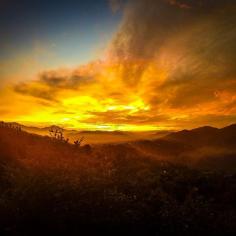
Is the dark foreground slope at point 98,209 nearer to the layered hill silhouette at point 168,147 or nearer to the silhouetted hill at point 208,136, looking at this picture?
the layered hill silhouette at point 168,147

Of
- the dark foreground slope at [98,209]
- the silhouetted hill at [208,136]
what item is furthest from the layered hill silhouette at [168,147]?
the dark foreground slope at [98,209]

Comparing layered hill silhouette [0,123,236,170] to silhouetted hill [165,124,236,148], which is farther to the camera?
silhouetted hill [165,124,236,148]

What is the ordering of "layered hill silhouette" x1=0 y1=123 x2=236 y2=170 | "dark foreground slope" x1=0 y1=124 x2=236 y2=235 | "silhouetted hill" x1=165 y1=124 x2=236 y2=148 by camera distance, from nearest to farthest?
"dark foreground slope" x1=0 y1=124 x2=236 y2=235 → "layered hill silhouette" x1=0 y1=123 x2=236 y2=170 → "silhouetted hill" x1=165 y1=124 x2=236 y2=148

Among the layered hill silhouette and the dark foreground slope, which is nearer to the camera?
the dark foreground slope

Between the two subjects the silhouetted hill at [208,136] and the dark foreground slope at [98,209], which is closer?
the dark foreground slope at [98,209]

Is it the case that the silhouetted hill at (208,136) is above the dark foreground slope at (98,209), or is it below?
above

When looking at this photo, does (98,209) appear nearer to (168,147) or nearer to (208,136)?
(168,147)

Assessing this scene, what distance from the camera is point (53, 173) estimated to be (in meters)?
14.6

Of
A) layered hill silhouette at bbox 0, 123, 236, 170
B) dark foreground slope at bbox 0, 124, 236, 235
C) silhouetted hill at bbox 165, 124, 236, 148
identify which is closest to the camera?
dark foreground slope at bbox 0, 124, 236, 235

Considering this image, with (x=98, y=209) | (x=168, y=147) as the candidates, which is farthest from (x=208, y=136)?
(x=98, y=209)

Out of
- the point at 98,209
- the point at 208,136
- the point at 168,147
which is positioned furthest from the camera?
the point at 208,136

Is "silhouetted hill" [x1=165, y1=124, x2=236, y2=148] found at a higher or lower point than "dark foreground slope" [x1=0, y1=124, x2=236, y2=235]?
higher

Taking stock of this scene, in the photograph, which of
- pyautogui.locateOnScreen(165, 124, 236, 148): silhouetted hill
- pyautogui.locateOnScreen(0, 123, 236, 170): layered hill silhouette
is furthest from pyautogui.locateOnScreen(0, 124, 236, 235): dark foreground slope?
pyautogui.locateOnScreen(165, 124, 236, 148): silhouetted hill

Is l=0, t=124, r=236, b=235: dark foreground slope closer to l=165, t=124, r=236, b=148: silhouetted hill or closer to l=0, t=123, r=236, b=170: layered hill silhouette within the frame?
l=0, t=123, r=236, b=170: layered hill silhouette
